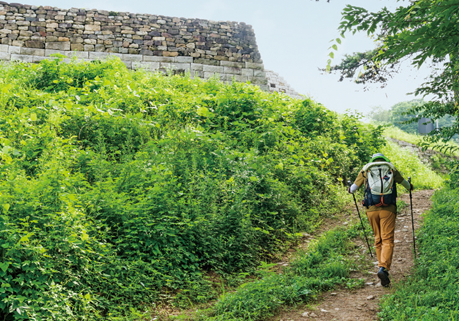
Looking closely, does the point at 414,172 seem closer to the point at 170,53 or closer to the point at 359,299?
the point at 359,299

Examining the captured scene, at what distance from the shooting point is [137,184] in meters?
6.07

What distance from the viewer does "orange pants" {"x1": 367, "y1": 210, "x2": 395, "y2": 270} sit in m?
5.47

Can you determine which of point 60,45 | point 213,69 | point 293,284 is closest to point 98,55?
point 60,45

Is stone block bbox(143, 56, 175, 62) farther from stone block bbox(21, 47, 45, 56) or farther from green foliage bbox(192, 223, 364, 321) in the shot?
green foliage bbox(192, 223, 364, 321)

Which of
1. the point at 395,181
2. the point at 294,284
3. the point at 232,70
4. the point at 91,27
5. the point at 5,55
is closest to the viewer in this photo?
the point at 294,284

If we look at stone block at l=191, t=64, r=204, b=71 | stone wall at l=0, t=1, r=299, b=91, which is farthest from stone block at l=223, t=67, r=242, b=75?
stone block at l=191, t=64, r=204, b=71

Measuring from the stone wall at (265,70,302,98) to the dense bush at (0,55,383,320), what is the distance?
6.72m

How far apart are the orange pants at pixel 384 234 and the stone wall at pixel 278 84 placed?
44.0 ft

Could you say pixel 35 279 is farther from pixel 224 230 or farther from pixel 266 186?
pixel 266 186

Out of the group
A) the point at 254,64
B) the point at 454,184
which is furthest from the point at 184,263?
the point at 254,64

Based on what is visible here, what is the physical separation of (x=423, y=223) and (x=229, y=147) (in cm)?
447

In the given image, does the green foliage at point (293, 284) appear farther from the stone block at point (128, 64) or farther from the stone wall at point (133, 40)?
the stone block at point (128, 64)

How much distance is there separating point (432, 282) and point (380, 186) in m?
1.52

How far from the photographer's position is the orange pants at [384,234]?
5.47m
